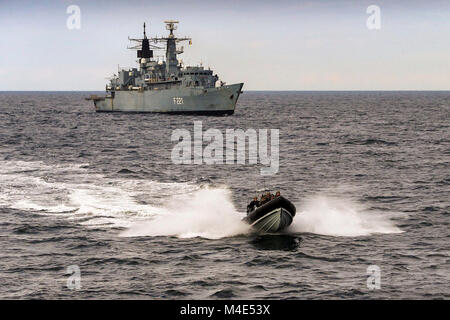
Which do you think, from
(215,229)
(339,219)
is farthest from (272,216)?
(339,219)

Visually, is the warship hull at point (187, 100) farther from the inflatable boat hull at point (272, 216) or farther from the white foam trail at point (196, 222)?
the inflatable boat hull at point (272, 216)

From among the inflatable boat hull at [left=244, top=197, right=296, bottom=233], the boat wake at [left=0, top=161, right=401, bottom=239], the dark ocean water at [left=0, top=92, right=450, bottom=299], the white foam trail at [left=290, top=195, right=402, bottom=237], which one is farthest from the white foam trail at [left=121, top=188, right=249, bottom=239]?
the white foam trail at [left=290, top=195, right=402, bottom=237]

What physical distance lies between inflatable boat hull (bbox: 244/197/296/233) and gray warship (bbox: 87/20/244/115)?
290 feet

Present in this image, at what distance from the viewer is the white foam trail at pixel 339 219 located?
105ft

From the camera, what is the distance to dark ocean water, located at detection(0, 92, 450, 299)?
23.7 meters

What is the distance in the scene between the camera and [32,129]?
102812 millimetres

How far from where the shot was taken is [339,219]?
1352 inches

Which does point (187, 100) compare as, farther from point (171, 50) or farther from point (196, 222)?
point (196, 222)

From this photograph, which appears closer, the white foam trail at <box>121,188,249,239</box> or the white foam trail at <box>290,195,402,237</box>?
the white foam trail at <box>121,188,249,239</box>

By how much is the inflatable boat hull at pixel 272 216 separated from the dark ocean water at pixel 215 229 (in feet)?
1.97

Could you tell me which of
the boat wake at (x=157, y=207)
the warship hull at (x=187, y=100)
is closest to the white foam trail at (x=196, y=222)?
the boat wake at (x=157, y=207)

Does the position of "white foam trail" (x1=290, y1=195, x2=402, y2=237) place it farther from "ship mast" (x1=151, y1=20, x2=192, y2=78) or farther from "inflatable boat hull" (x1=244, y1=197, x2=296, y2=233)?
"ship mast" (x1=151, y1=20, x2=192, y2=78)

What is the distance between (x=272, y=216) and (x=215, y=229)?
3766mm
